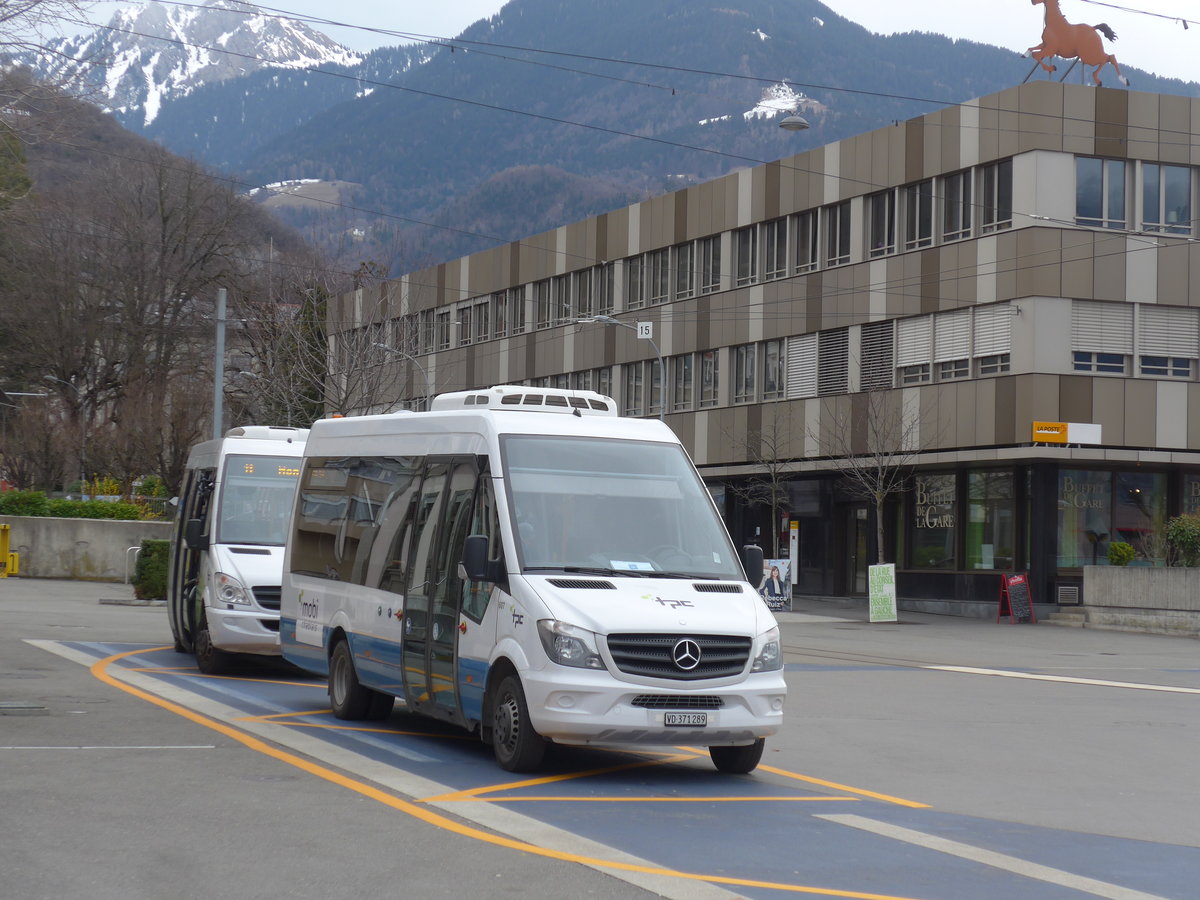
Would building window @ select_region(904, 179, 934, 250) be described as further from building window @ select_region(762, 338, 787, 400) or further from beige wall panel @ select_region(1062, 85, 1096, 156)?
building window @ select_region(762, 338, 787, 400)

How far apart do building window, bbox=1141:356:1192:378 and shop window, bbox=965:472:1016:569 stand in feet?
13.3

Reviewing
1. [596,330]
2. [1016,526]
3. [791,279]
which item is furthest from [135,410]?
[1016,526]

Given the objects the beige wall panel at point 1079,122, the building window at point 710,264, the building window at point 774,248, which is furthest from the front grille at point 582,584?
the building window at point 710,264

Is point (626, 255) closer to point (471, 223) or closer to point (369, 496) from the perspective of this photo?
point (369, 496)

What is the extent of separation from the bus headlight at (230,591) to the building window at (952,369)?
85.2ft

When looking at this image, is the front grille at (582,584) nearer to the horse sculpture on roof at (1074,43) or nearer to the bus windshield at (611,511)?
the bus windshield at (611,511)

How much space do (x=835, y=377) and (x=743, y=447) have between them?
4615 millimetres

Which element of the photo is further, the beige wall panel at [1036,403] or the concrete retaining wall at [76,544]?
the concrete retaining wall at [76,544]

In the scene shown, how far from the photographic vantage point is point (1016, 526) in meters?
38.6

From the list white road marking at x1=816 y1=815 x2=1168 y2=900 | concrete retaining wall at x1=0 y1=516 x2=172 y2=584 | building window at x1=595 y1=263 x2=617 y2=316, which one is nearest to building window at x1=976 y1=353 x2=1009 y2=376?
building window at x1=595 y1=263 x2=617 y2=316

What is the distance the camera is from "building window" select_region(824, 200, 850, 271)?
145ft

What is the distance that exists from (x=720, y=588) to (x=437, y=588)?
7.16 ft

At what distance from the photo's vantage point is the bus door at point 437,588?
11484mm

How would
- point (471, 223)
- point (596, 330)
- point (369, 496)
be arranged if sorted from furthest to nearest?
1. point (471, 223)
2. point (596, 330)
3. point (369, 496)
